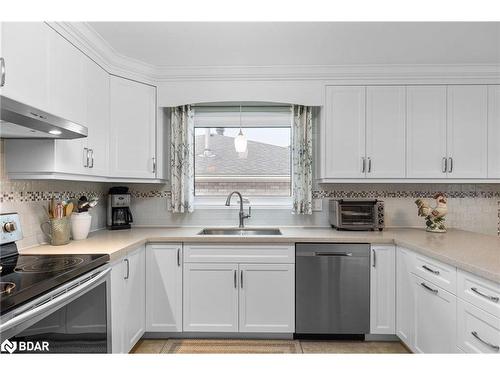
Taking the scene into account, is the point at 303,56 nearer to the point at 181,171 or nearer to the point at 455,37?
the point at 455,37

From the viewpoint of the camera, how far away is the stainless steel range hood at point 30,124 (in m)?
1.27

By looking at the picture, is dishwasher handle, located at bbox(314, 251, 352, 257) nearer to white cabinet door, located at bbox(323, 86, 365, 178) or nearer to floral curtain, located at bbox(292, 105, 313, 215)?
floral curtain, located at bbox(292, 105, 313, 215)

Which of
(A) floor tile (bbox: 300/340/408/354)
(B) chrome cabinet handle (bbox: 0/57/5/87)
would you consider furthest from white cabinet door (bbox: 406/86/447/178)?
(B) chrome cabinet handle (bbox: 0/57/5/87)

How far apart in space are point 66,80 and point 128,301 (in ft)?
4.97

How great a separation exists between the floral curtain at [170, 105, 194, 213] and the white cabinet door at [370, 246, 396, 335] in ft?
5.73

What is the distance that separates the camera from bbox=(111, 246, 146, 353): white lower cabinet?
1.94 metres

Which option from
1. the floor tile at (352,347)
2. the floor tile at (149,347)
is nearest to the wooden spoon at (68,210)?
the floor tile at (149,347)

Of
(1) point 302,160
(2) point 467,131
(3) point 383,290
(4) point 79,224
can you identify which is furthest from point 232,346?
(2) point 467,131

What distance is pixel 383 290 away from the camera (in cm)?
243

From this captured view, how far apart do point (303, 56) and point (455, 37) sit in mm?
1102

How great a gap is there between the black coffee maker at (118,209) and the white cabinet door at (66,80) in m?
0.89

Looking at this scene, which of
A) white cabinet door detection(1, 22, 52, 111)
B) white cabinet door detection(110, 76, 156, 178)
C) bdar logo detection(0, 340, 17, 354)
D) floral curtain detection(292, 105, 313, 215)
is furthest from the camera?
floral curtain detection(292, 105, 313, 215)

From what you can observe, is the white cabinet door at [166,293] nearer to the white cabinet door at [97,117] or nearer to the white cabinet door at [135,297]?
the white cabinet door at [135,297]

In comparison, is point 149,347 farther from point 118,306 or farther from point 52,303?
point 52,303
